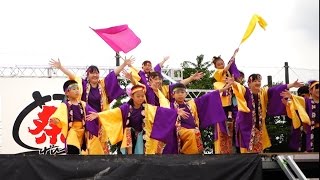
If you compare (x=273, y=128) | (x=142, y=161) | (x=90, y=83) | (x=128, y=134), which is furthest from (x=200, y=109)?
(x=273, y=128)

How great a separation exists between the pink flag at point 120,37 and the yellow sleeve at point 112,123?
1736 mm

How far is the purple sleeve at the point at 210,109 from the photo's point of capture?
5.63 metres

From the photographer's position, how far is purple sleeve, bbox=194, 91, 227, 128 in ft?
18.5

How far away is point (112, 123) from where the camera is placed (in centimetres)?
508

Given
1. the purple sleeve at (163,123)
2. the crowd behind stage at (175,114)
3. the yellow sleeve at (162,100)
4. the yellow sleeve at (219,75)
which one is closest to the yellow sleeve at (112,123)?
the crowd behind stage at (175,114)

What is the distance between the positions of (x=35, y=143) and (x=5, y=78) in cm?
150

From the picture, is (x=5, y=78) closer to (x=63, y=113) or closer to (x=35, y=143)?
(x=35, y=143)

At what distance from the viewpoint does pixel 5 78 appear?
32.2 feet

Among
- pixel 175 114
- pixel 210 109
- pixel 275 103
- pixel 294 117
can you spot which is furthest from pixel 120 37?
pixel 294 117

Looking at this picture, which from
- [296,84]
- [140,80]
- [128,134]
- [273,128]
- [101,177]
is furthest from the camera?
[273,128]

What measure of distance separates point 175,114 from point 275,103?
1.63m

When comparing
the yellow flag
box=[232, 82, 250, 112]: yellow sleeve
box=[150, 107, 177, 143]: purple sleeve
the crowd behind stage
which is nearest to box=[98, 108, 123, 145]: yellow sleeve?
the crowd behind stage

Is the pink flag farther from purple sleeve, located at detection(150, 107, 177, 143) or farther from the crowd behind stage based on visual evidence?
purple sleeve, located at detection(150, 107, 177, 143)

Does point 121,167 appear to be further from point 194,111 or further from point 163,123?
Result: point 194,111
